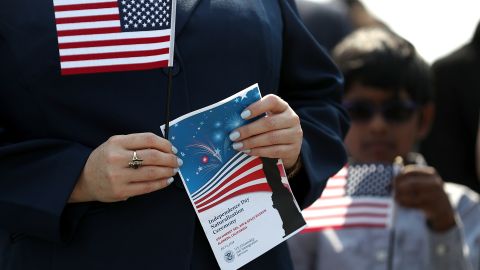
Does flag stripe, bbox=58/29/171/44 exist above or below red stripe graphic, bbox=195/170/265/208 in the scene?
above

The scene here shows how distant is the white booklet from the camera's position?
219 centimetres

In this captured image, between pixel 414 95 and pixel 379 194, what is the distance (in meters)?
0.83

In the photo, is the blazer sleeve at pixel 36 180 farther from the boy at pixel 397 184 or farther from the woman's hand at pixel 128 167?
the boy at pixel 397 184

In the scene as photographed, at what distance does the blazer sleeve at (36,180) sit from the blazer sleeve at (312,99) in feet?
1.91

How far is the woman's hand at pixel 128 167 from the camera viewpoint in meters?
2.04

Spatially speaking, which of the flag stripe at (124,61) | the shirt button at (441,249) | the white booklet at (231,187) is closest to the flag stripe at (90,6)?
the flag stripe at (124,61)

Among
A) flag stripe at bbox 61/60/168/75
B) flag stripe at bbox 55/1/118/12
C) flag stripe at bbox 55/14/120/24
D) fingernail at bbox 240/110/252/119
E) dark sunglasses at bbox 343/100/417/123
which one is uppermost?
flag stripe at bbox 55/1/118/12

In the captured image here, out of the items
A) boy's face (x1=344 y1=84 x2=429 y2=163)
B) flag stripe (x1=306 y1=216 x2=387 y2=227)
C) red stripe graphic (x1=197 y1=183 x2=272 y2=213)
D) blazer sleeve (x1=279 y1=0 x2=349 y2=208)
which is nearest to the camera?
red stripe graphic (x1=197 y1=183 x2=272 y2=213)

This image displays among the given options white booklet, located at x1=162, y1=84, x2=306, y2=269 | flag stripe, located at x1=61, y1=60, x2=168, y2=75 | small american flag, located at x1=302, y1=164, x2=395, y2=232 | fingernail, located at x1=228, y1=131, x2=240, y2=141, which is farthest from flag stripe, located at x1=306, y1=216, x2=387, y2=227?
flag stripe, located at x1=61, y1=60, x2=168, y2=75

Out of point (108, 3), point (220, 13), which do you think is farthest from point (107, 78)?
point (220, 13)

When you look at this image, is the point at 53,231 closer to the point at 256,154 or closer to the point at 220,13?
the point at 256,154

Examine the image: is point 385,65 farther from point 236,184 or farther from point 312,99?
point 236,184

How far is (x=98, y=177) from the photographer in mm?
2074

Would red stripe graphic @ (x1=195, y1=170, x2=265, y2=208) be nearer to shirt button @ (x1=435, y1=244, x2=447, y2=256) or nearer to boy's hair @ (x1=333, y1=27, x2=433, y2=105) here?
shirt button @ (x1=435, y1=244, x2=447, y2=256)
